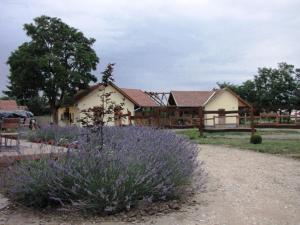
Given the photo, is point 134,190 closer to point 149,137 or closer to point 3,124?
point 149,137

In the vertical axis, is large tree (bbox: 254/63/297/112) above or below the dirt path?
above

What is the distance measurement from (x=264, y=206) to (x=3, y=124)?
7.29 m

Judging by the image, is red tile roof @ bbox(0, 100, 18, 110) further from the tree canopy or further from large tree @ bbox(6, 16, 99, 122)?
the tree canopy

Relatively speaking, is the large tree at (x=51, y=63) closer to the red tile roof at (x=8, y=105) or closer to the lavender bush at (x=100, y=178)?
the red tile roof at (x=8, y=105)

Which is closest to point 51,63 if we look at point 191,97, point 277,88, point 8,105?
point 8,105

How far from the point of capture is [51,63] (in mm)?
54188

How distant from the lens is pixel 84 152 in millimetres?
7496

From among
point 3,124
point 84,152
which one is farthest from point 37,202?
point 3,124

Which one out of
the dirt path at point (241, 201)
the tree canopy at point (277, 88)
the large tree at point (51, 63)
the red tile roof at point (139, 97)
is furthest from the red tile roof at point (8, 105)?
the dirt path at point (241, 201)

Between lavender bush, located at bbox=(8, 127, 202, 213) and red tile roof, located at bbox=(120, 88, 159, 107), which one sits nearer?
lavender bush, located at bbox=(8, 127, 202, 213)

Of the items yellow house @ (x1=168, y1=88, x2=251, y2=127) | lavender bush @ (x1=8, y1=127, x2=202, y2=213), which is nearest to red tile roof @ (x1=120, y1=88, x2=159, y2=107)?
yellow house @ (x1=168, y1=88, x2=251, y2=127)

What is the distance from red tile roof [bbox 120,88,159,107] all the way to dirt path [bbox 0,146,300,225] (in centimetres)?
4874

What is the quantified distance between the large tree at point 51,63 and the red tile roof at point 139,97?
629 cm

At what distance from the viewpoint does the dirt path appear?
686 centimetres
